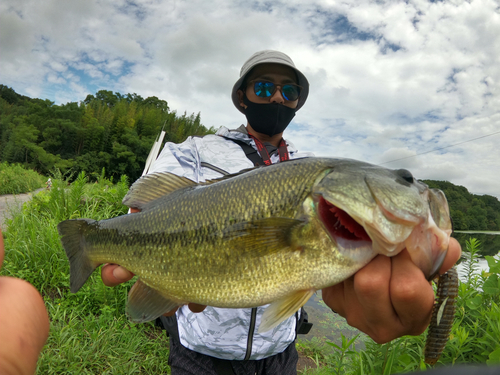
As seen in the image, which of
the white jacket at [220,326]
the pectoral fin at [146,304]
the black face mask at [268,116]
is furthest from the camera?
the black face mask at [268,116]

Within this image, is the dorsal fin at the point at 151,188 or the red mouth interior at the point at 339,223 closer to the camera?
the red mouth interior at the point at 339,223

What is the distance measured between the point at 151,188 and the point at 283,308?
3.57 ft

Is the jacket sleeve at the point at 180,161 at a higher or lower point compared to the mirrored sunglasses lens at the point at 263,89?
Result: lower

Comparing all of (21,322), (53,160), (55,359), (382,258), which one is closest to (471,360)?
(382,258)

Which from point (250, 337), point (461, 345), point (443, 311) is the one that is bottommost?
point (250, 337)

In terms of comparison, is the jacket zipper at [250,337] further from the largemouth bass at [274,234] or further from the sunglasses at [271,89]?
the sunglasses at [271,89]

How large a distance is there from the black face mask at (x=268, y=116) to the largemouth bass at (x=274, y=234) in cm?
157

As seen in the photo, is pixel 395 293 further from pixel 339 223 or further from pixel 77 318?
pixel 77 318

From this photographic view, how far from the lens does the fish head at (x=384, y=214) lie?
4.07 ft

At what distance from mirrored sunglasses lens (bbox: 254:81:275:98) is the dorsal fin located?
1.69 meters

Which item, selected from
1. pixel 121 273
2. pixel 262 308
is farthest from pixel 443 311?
pixel 121 273

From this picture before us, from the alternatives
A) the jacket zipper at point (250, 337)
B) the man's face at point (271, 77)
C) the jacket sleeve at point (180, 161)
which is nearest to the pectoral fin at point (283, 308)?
the jacket zipper at point (250, 337)

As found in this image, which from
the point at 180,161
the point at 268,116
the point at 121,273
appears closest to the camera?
the point at 121,273

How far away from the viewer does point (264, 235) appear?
4.66ft
